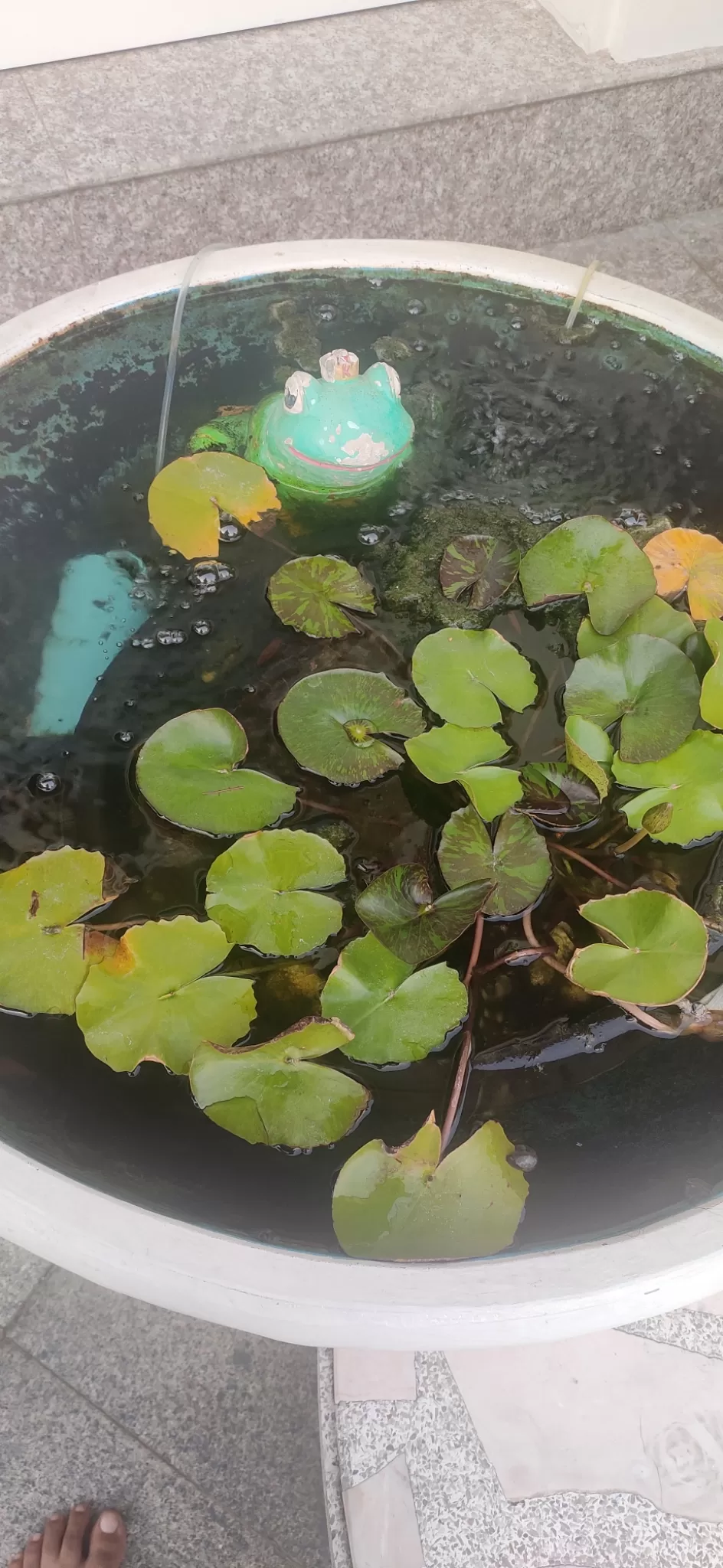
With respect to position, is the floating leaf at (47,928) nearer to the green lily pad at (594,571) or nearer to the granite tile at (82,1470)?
the green lily pad at (594,571)

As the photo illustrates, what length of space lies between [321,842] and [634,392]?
0.62m

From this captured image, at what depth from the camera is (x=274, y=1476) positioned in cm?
99

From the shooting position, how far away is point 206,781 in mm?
732

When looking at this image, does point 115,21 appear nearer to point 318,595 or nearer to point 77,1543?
point 318,595

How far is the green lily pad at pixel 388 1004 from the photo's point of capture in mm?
628

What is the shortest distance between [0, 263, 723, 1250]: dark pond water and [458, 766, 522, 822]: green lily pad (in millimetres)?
51

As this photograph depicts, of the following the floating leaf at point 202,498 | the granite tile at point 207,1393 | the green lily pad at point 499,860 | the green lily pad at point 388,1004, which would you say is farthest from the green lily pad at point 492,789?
the granite tile at point 207,1393

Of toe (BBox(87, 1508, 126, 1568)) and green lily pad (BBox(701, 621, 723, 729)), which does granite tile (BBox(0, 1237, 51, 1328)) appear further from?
green lily pad (BBox(701, 621, 723, 729))

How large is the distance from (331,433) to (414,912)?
461 mm

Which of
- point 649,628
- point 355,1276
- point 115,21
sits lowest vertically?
point 355,1276

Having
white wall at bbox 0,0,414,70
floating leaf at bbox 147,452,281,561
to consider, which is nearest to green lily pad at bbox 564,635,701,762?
floating leaf at bbox 147,452,281,561

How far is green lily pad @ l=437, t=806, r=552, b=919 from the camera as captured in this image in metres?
0.68

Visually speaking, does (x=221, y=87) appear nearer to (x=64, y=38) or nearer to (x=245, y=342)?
(x=64, y=38)

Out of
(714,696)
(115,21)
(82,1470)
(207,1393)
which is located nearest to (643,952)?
(714,696)
